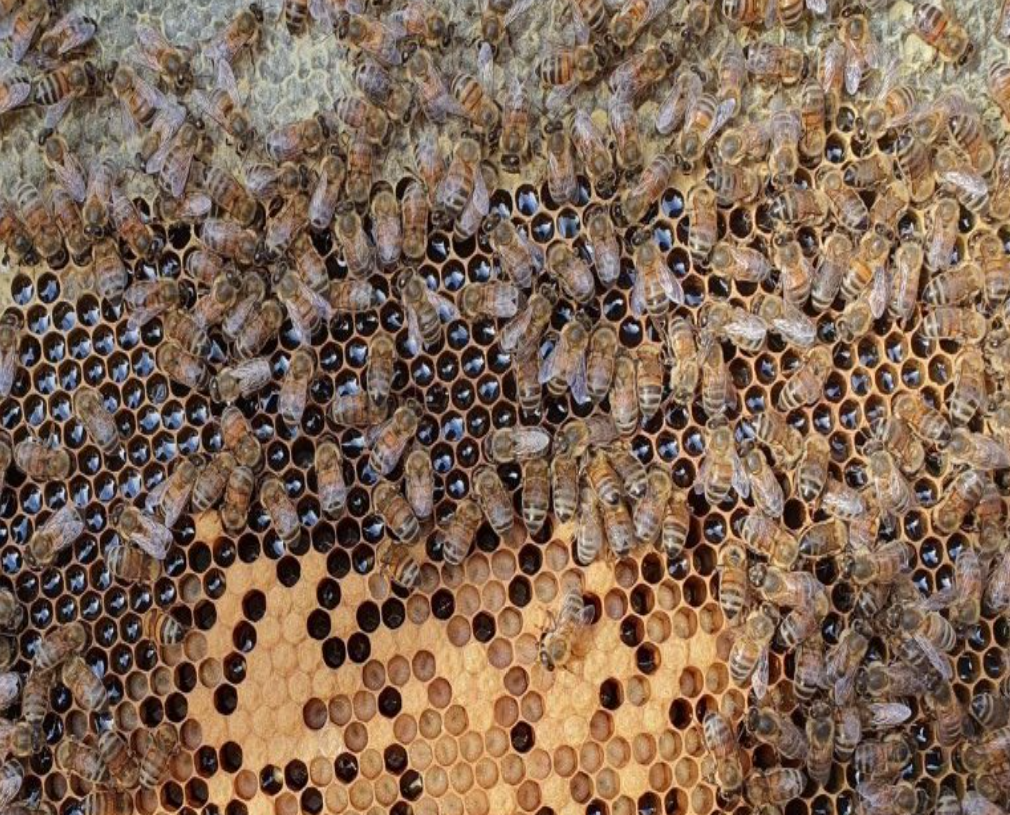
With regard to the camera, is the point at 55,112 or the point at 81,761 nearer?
the point at 81,761

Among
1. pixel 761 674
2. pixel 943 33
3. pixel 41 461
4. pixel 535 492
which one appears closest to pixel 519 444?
pixel 535 492

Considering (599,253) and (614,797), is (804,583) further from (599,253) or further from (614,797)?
(599,253)

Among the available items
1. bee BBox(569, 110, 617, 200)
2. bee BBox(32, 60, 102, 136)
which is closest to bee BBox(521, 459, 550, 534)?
bee BBox(569, 110, 617, 200)

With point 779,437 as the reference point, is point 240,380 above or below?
above

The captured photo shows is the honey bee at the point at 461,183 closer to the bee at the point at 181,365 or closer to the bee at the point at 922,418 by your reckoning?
the bee at the point at 181,365

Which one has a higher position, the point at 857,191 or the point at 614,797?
the point at 857,191

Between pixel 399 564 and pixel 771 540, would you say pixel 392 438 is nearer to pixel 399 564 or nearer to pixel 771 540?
pixel 399 564

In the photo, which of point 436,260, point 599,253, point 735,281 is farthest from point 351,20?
point 735,281

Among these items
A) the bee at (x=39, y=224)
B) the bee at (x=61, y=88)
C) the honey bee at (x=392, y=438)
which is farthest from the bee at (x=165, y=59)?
the honey bee at (x=392, y=438)
